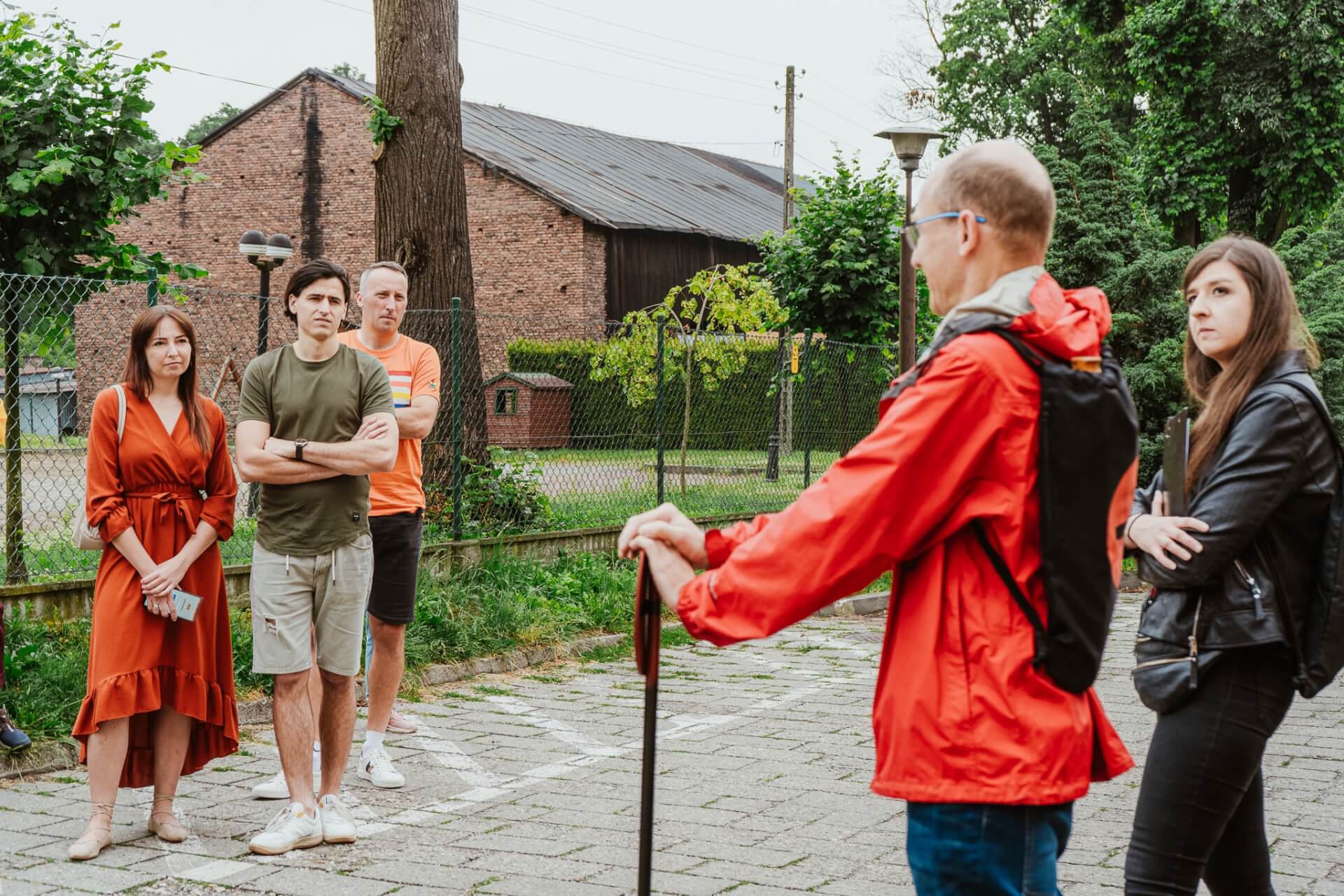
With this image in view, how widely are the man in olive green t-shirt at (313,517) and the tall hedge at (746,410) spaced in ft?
19.3

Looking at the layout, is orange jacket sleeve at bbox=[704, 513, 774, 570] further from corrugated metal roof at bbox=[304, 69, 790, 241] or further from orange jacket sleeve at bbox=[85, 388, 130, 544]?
corrugated metal roof at bbox=[304, 69, 790, 241]

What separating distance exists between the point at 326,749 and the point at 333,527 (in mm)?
874

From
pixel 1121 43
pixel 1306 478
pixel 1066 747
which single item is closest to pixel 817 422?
pixel 1306 478

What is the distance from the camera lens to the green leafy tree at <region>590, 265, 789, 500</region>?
43.5 ft

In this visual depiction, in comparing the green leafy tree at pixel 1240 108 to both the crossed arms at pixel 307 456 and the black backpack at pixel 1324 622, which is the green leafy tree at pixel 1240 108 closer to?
the crossed arms at pixel 307 456

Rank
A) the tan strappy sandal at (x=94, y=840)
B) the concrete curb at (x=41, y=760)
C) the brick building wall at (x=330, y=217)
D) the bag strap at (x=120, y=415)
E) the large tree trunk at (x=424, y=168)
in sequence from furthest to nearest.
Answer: the brick building wall at (x=330, y=217)
the large tree trunk at (x=424, y=168)
the concrete curb at (x=41, y=760)
the bag strap at (x=120, y=415)
the tan strappy sandal at (x=94, y=840)

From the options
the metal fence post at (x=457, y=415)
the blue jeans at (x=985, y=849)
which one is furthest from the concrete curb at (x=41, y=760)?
the blue jeans at (x=985, y=849)

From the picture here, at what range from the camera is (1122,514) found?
101 inches

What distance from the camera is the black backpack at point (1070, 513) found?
235 centimetres

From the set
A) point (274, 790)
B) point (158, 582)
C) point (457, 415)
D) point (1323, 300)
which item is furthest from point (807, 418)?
point (158, 582)

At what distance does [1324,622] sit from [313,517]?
357 centimetres

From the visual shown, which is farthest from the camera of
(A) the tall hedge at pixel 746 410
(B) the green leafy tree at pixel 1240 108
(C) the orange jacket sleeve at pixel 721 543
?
(B) the green leafy tree at pixel 1240 108

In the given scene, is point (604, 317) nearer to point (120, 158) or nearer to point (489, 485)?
point (489, 485)

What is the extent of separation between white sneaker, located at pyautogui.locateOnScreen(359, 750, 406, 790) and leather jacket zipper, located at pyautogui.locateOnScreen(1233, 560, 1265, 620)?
12.8 feet
